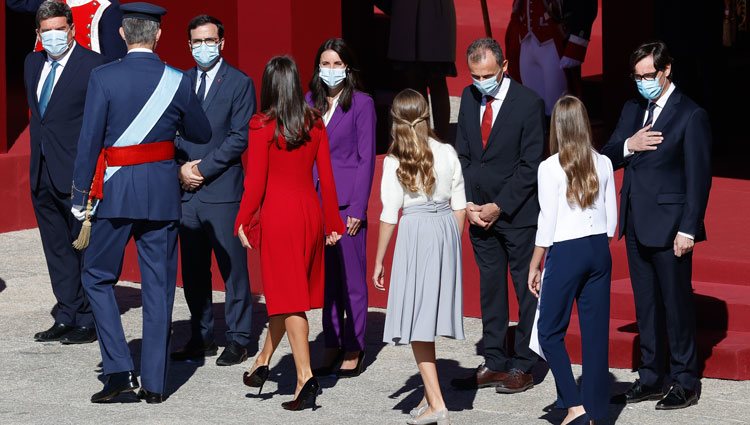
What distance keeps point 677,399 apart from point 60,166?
3.90m

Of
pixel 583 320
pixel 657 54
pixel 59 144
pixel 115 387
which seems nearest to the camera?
pixel 583 320

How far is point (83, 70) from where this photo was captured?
9.45 m

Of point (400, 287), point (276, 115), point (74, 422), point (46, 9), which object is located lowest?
point (74, 422)

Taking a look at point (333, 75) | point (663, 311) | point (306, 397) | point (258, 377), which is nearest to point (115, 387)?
point (258, 377)

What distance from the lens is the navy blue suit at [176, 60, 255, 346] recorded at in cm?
914

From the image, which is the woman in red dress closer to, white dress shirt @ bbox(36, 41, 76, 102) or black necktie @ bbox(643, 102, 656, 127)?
black necktie @ bbox(643, 102, 656, 127)

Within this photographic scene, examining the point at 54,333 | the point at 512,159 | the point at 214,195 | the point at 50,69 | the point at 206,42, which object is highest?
the point at 206,42

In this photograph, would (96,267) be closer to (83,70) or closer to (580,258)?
(83,70)

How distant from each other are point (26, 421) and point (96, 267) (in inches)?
35.2

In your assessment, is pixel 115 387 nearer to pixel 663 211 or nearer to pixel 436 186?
pixel 436 186

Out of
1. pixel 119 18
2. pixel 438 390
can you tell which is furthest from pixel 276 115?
pixel 119 18

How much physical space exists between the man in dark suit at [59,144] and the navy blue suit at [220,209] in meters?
0.71

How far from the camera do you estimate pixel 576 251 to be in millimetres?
7531

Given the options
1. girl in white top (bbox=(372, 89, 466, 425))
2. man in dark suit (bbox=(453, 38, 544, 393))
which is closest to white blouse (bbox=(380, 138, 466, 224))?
girl in white top (bbox=(372, 89, 466, 425))
